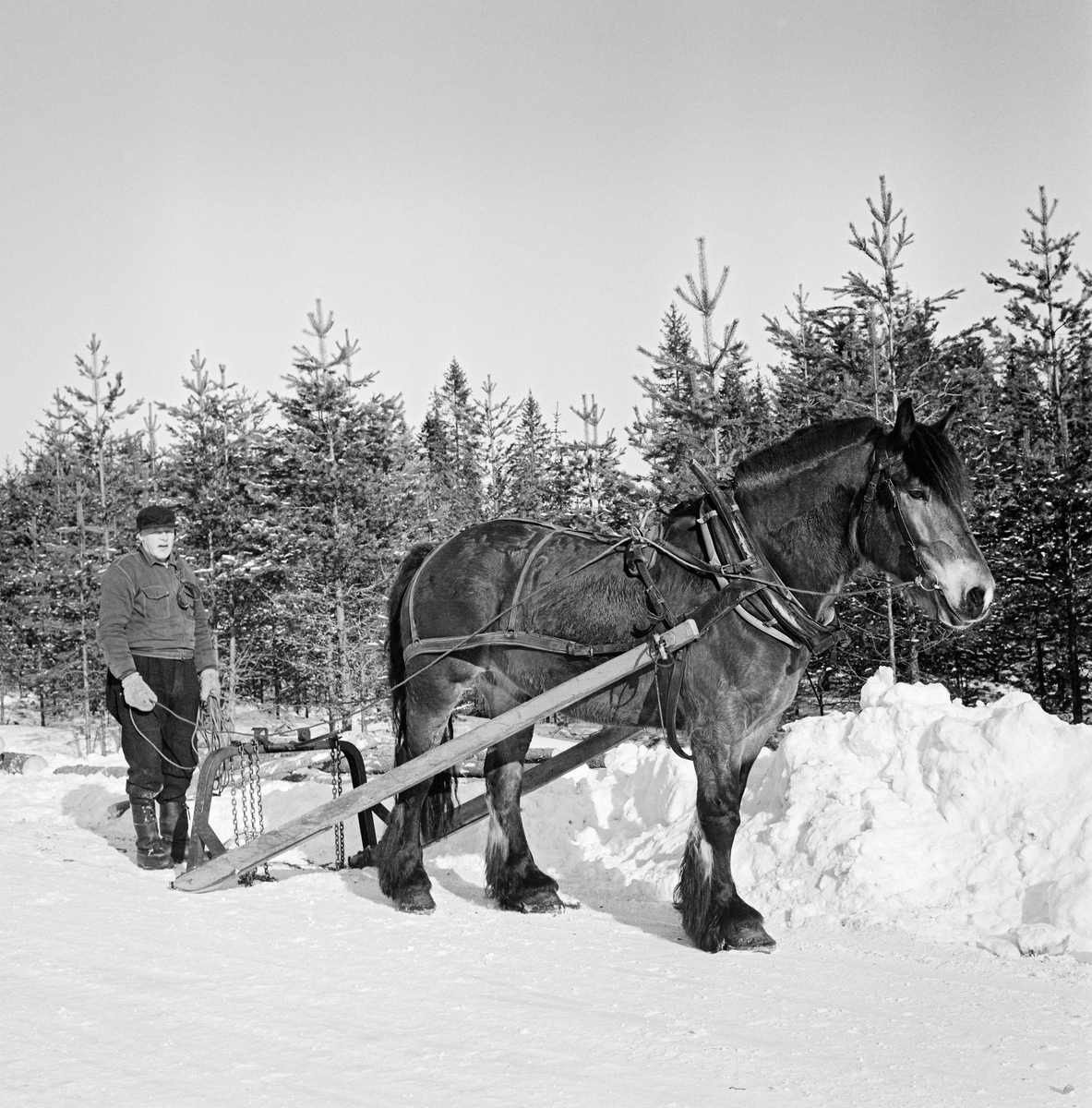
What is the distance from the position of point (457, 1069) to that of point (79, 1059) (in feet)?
3.41

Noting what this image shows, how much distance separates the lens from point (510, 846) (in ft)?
17.0

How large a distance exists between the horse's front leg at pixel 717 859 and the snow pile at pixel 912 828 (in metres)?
0.51

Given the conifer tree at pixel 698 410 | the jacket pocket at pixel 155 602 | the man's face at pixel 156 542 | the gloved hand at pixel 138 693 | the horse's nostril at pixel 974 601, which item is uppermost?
the conifer tree at pixel 698 410

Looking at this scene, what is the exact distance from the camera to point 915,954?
401 cm

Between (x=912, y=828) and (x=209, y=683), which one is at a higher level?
(x=209, y=683)

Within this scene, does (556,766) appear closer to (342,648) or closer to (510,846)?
(510,846)

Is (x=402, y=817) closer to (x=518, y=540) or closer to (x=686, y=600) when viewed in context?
(x=518, y=540)

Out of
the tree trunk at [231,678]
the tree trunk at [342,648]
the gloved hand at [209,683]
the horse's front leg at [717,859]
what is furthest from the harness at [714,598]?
the tree trunk at [231,678]

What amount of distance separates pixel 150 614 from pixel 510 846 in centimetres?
255

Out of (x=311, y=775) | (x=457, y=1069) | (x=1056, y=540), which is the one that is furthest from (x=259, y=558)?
(x=457, y=1069)

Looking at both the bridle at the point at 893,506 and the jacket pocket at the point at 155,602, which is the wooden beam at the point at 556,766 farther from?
the jacket pocket at the point at 155,602

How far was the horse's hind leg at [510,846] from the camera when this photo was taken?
4973mm

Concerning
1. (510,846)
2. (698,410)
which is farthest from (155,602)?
(698,410)

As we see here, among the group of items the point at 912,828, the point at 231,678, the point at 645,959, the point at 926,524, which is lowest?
the point at 645,959
